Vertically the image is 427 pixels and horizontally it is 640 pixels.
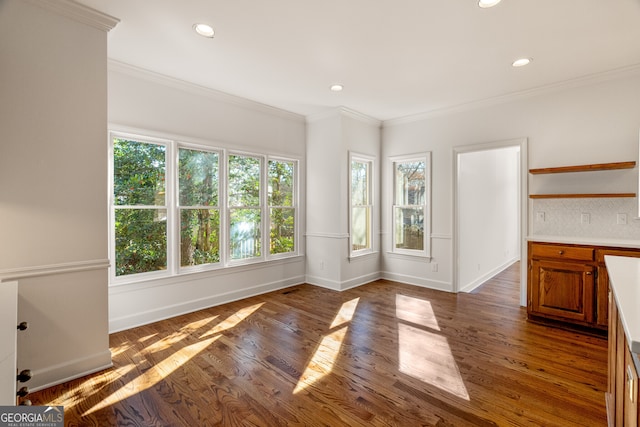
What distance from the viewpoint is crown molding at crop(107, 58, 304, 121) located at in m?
3.24

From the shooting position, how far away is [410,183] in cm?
530

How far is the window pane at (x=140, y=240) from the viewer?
A: 3318 millimetres

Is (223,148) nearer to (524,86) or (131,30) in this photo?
(131,30)

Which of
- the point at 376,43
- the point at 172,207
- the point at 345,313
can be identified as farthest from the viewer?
the point at 345,313

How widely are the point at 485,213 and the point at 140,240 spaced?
5415 millimetres

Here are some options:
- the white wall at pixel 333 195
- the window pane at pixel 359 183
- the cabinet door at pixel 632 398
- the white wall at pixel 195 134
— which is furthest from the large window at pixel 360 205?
the cabinet door at pixel 632 398

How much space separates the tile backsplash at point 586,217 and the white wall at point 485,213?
3.44 ft

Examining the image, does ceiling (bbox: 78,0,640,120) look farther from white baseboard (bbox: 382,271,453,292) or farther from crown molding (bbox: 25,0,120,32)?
white baseboard (bbox: 382,271,453,292)

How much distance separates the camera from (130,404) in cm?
206

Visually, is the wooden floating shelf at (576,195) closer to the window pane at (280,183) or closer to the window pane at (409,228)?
the window pane at (409,228)

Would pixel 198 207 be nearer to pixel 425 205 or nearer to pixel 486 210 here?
pixel 425 205

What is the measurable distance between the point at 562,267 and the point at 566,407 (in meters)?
1.75

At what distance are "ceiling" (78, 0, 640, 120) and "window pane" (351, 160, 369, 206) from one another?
54.5 inches

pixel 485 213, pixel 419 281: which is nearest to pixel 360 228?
pixel 419 281
